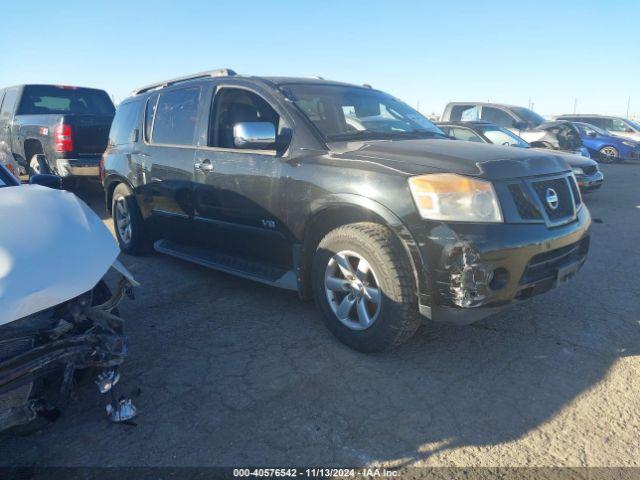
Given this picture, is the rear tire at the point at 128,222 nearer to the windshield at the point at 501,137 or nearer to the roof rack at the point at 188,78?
the roof rack at the point at 188,78

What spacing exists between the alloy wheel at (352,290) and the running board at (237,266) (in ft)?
1.21

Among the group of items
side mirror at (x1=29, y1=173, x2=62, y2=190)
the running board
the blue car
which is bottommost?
the blue car

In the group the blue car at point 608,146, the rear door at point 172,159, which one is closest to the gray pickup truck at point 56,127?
the rear door at point 172,159

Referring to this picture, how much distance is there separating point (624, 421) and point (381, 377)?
1.29 meters

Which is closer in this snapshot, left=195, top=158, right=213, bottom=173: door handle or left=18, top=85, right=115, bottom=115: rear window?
left=195, top=158, right=213, bottom=173: door handle

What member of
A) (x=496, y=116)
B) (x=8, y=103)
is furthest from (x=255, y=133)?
(x=496, y=116)

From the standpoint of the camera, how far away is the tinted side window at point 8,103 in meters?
9.55

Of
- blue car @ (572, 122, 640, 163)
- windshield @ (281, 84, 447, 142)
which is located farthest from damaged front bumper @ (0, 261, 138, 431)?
blue car @ (572, 122, 640, 163)

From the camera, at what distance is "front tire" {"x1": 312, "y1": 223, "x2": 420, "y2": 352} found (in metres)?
2.97

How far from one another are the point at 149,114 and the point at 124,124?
2.13 ft

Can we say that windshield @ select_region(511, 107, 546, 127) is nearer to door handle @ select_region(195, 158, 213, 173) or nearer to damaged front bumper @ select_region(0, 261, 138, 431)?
door handle @ select_region(195, 158, 213, 173)

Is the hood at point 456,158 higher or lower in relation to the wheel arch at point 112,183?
higher

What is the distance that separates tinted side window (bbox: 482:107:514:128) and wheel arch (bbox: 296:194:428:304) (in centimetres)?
950

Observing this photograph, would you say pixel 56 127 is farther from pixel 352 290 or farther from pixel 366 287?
pixel 366 287
